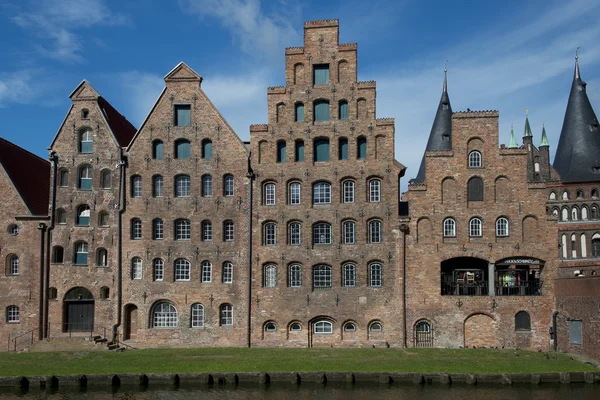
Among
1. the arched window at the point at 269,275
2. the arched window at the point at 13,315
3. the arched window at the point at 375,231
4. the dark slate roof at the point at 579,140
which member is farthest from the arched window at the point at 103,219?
the dark slate roof at the point at 579,140

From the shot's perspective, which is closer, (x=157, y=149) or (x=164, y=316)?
(x=164, y=316)

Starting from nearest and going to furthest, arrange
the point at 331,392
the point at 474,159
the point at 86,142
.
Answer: the point at 331,392
the point at 474,159
the point at 86,142

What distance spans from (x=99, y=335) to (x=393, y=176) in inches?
766

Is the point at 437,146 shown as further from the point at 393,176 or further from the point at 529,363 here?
the point at 529,363

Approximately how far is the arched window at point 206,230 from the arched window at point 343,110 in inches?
398

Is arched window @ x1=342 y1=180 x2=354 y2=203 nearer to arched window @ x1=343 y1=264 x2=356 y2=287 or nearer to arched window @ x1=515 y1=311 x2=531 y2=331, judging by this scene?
arched window @ x1=343 y1=264 x2=356 y2=287

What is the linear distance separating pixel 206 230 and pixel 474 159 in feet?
53.4

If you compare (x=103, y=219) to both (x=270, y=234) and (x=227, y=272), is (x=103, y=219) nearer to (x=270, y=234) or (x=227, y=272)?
(x=227, y=272)

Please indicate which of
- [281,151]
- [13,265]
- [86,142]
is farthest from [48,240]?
[281,151]

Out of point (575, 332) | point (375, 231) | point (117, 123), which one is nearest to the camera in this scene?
point (575, 332)

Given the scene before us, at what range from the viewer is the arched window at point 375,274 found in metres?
33.4

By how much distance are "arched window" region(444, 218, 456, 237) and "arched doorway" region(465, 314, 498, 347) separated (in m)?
4.69

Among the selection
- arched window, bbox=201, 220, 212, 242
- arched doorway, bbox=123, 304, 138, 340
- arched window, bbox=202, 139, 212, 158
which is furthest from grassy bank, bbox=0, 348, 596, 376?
arched window, bbox=202, 139, 212, 158

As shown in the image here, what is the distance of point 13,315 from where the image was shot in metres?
34.7
